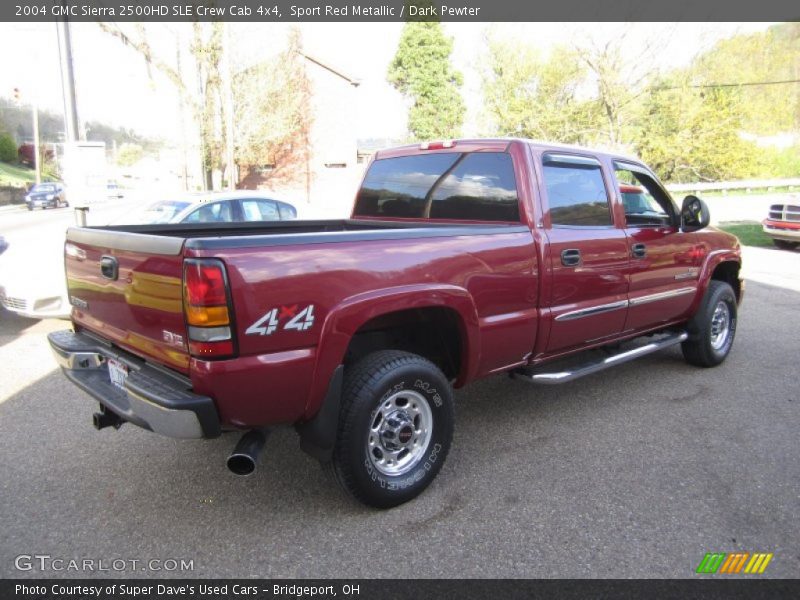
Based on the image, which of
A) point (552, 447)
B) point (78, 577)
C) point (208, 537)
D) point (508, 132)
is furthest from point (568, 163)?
point (508, 132)

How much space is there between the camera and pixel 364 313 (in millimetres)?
2738

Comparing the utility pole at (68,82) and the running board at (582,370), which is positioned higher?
the utility pole at (68,82)

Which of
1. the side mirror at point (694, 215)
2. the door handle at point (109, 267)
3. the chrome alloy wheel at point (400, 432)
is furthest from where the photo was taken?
the side mirror at point (694, 215)

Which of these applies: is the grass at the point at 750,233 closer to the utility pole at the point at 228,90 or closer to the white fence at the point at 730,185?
the white fence at the point at 730,185

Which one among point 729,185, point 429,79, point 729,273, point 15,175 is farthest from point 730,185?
point 15,175

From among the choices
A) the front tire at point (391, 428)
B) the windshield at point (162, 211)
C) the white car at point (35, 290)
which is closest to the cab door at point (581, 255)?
the front tire at point (391, 428)

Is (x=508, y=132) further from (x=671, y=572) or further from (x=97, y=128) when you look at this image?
(x=97, y=128)

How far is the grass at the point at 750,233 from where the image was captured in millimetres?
15366

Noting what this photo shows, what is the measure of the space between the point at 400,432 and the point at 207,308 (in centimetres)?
128

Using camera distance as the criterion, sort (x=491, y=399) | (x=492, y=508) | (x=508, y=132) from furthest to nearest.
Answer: (x=508, y=132) → (x=491, y=399) → (x=492, y=508)

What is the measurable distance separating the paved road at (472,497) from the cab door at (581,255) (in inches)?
28.6

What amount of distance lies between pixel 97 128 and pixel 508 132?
64.3 meters

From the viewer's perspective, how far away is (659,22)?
67.1 feet

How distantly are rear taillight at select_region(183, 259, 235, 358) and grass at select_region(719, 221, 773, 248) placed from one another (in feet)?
53.0
